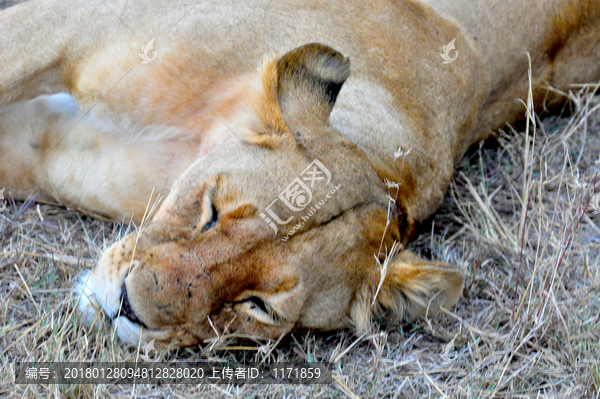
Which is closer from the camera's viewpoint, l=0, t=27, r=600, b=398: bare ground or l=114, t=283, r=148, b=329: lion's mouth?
l=114, t=283, r=148, b=329: lion's mouth

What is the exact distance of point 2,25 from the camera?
2908 mm

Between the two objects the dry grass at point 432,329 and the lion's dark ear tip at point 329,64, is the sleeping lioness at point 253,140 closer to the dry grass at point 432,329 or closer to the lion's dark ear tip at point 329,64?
the lion's dark ear tip at point 329,64

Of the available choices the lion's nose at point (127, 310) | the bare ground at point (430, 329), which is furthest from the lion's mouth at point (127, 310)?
the bare ground at point (430, 329)

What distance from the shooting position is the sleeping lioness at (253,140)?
7.52 feet

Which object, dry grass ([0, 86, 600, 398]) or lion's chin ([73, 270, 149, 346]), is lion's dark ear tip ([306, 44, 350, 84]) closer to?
dry grass ([0, 86, 600, 398])

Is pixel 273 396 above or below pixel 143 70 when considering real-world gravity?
below

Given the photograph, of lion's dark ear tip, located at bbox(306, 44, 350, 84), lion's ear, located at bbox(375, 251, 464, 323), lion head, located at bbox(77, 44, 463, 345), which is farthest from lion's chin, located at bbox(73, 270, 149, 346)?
lion's dark ear tip, located at bbox(306, 44, 350, 84)

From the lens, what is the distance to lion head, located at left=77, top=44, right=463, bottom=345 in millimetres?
2236

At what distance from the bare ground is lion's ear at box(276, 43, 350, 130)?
0.87m

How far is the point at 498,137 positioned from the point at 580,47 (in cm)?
80

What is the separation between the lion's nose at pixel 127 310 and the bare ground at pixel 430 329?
6.8 inches

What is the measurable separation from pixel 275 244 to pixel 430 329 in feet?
2.67

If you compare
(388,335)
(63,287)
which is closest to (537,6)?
(388,335)

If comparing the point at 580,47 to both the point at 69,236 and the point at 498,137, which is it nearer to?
the point at 498,137
